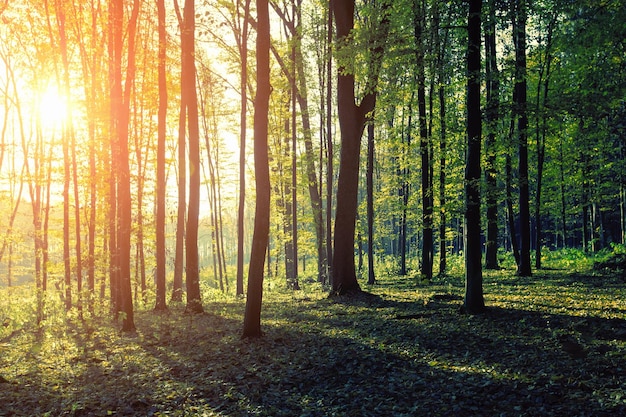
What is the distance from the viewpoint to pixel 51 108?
20531 mm

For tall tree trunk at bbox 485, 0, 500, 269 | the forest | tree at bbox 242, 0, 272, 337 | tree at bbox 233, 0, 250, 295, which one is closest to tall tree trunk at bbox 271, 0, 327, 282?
the forest

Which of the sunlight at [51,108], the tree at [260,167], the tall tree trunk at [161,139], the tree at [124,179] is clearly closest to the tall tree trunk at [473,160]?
the tree at [260,167]

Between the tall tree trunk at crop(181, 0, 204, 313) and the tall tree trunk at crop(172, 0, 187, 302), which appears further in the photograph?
the tall tree trunk at crop(172, 0, 187, 302)

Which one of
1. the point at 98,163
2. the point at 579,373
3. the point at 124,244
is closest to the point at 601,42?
the point at 579,373

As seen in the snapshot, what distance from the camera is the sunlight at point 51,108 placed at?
16861 millimetres

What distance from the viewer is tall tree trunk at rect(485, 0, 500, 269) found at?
33.6 ft

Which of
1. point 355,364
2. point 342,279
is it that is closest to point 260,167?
point 355,364

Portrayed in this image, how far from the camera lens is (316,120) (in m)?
28.0

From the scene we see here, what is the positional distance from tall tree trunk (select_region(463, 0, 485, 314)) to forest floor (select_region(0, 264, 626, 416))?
1302mm

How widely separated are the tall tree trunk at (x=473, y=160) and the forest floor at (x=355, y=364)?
51.2 inches

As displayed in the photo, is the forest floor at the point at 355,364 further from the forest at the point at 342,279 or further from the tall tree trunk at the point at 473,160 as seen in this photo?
the tall tree trunk at the point at 473,160

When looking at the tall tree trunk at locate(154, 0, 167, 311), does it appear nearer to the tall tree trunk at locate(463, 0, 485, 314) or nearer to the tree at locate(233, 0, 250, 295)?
the tree at locate(233, 0, 250, 295)

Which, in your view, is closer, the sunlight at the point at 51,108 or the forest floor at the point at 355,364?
the forest floor at the point at 355,364

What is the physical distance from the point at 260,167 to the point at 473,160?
4927 millimetres
